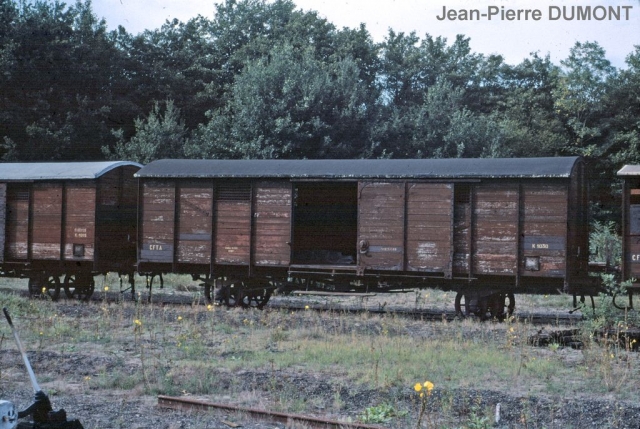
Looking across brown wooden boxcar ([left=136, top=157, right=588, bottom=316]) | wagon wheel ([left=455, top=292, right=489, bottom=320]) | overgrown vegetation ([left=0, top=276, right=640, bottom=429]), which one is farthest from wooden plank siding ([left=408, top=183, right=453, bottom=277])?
overgrown vegetation ([left=0, top=276, right=640, bottom=429])

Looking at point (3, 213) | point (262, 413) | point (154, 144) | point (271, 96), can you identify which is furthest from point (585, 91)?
point (262, 413)

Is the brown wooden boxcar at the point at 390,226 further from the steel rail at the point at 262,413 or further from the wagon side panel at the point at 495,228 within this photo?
the steel rail at the point at 262,413

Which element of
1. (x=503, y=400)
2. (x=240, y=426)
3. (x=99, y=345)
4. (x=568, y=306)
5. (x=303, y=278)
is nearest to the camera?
(x=240, y=426)

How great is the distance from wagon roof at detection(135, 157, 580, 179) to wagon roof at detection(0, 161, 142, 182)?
1.43 metres

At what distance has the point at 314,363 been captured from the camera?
9.86 metres

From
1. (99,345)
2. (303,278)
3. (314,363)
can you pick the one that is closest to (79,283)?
(303,278)

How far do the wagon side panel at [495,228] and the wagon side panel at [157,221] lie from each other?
726 cm

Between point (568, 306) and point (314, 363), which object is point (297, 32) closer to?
point (568, 306)

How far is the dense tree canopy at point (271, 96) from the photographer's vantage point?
3139 cm

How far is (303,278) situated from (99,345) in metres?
5.87

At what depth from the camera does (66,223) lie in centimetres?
1803

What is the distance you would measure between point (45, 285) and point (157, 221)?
12.5ft

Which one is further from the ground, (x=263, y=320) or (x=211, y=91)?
(x=211, y=91)

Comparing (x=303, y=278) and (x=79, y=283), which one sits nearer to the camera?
(x=303, y=278)
